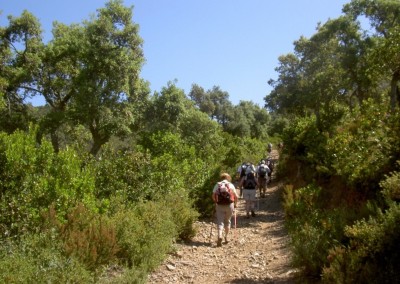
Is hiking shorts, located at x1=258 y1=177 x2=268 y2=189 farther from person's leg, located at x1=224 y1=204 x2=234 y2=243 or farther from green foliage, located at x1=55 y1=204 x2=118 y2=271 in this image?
green foliage, located at x1=55 y1=204 x2=118 y2=271

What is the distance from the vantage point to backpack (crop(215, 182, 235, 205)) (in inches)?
348

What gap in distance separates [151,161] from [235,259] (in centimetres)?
422

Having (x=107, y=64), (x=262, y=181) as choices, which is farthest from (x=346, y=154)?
(x=107, y=64)

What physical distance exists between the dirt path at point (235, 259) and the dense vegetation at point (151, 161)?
16.5 inches

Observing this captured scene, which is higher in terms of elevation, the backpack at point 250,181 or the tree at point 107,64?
the tree at point 107,64

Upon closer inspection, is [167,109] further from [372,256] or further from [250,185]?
[372,256]

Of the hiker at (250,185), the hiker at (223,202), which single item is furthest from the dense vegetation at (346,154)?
the hiker at (223,202)

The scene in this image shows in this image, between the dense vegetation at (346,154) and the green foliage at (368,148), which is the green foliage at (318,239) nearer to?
the dense vegetation at (346,154)

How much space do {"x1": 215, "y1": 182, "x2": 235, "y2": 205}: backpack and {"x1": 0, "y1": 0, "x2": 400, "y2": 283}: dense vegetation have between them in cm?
94

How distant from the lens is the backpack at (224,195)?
29.0 ft

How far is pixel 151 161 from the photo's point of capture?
10977 mm

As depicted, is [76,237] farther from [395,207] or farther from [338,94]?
[338,94]

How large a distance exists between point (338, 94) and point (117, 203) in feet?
36.6

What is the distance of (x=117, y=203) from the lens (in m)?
8.50
